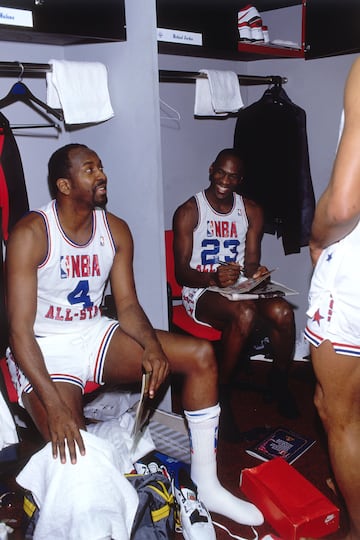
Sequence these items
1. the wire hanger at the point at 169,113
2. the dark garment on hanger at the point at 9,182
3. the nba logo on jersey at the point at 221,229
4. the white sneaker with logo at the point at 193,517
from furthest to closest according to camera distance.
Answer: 1. the wire hanger at the point at 169,113
2. the nba logo on jersey at the point at 221,229
3. the dark garment on hanger at the point at 9,182
4. the white sneaker with logo at the point at 193,517

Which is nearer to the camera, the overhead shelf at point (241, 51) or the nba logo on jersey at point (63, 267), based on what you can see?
the nba logo on jersey at point (63, 267)

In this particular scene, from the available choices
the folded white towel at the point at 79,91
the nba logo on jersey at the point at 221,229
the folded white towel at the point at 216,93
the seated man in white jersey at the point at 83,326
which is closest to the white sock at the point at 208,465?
the seated man in white jersey at the point at 83,326

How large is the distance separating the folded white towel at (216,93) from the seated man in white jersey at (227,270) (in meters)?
0.27

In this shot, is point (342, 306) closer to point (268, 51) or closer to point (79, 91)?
point (79, 91)

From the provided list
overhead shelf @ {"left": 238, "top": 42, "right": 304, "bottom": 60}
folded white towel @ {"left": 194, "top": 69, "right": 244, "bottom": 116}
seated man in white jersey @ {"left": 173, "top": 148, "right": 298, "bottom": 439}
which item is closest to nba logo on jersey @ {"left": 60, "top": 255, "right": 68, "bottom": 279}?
seated man in white jersey @ {"left": 173, "top": 148, "right": 298, "bottom": 439}

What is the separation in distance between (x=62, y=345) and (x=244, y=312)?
2.83ft

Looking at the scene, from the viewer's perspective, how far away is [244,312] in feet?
8.30

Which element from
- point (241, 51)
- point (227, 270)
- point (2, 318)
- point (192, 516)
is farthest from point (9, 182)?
point (241, 51)

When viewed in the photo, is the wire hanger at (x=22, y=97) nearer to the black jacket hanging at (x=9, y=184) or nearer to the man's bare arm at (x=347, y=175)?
the black jacket hanging at (x=9, y=184)

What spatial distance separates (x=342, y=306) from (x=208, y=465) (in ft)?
2.84

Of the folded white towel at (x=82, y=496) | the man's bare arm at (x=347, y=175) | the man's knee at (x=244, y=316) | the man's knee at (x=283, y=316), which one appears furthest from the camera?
the man's knee at (x=283, y=316)

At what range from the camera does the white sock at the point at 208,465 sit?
195 centimetres

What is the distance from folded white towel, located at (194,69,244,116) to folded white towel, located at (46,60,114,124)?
0.72 metres

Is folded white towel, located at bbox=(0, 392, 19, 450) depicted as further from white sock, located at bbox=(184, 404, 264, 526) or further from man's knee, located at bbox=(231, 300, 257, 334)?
man's knee, located at bbox=(231, 300, 257, 334)
